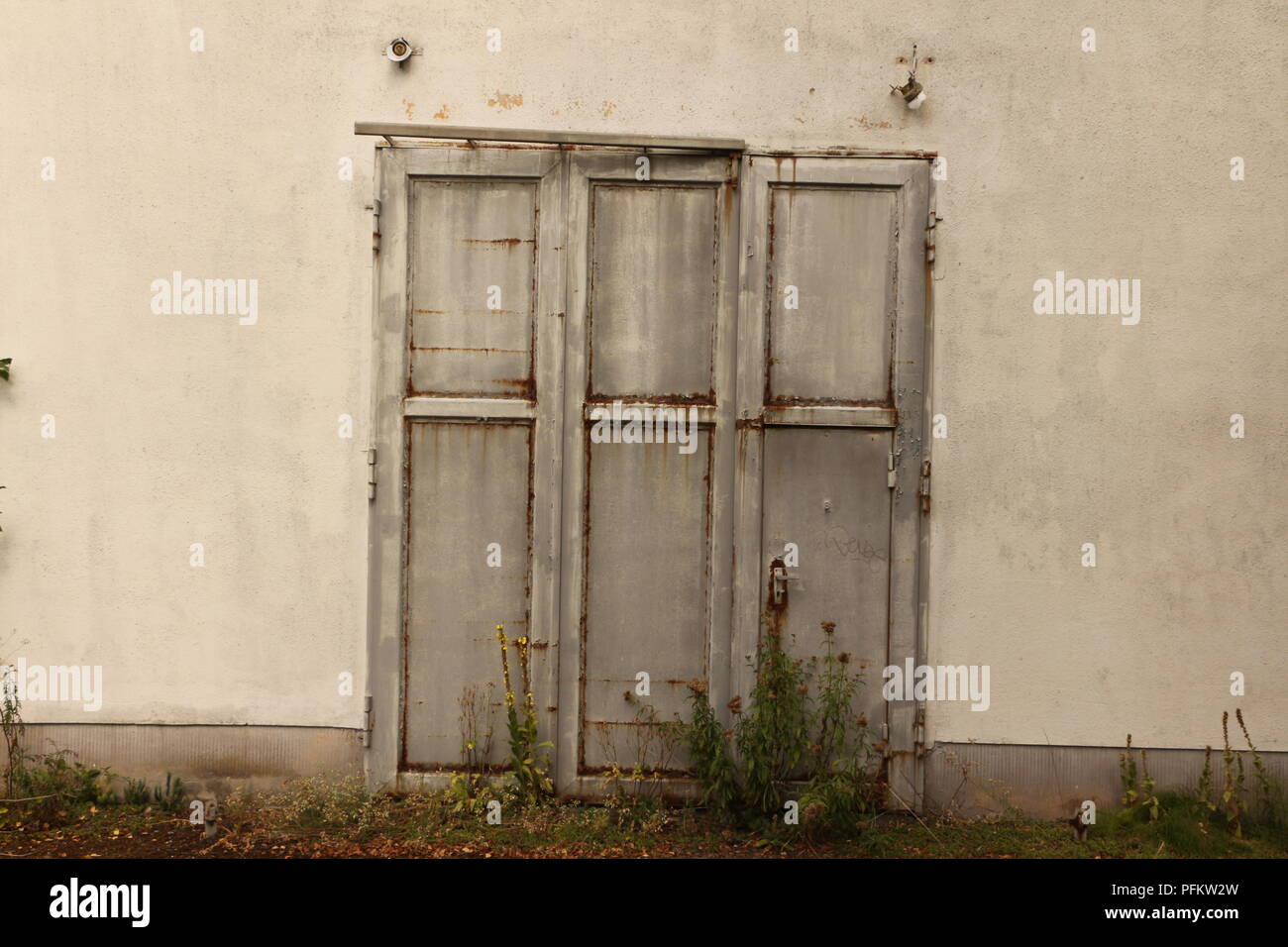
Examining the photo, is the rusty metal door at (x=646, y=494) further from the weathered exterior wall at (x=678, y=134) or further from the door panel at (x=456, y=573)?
the weathered exterior wall at (x=678, y=134)

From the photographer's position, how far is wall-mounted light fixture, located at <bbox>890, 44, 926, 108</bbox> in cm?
472

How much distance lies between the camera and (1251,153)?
4.77 meters

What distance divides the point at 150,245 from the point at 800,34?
326 cm

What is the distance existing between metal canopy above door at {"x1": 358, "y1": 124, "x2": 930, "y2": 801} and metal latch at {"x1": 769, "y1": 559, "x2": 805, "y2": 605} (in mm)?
15

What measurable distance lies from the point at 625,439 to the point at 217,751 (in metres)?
2.47

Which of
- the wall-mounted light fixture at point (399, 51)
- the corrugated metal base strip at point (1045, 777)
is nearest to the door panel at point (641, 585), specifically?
the corrugated metal base strip at point (1045, 777)

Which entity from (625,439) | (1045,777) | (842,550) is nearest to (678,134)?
(625,439)

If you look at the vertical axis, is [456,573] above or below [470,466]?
below

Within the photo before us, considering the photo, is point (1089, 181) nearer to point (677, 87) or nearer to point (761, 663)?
point (677, 87)

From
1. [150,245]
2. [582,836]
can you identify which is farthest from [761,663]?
[150,245]

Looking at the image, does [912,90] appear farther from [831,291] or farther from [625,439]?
[625,439]

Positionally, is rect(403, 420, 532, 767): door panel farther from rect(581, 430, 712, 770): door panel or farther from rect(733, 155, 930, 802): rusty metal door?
rect(733, 155, 930, 802): rusty metal door

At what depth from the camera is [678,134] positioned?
4.82m

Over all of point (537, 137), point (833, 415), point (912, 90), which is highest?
point (912, 90)
